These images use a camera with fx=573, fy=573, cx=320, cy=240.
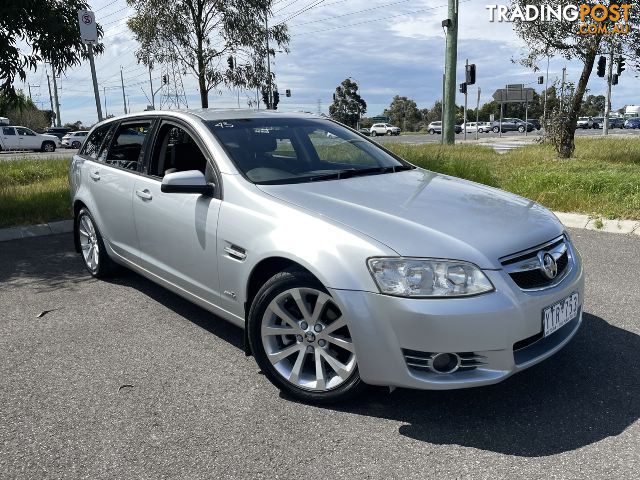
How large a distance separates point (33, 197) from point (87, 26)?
2.85m

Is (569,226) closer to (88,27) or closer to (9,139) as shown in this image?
(88,27)

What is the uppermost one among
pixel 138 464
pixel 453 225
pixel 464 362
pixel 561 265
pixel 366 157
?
pixel 366 157

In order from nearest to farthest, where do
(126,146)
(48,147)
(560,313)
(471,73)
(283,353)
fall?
(560,313)
(283,353)
(126,146)
(471,73)
(48,147)

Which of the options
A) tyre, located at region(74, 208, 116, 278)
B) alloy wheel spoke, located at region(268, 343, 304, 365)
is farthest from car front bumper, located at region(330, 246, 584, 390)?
tyre, located at region(74, 208, 116, 278)

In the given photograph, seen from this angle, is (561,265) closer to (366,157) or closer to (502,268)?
(502,268)

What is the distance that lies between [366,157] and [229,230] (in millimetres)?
1448

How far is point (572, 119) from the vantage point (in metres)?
13.5

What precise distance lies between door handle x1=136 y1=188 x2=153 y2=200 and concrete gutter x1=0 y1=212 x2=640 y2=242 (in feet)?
13.0

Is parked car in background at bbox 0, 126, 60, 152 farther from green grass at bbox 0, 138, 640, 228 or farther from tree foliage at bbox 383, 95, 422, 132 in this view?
tree foliage at bbox 383, 95, 422, 132

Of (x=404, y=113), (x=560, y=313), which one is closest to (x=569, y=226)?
(x=560, y=313)

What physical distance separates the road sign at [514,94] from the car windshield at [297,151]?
41609mm

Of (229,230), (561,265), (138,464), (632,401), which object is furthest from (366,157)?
(138,464)

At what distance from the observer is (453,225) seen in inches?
114

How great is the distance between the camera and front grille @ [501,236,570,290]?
8.95 ft
